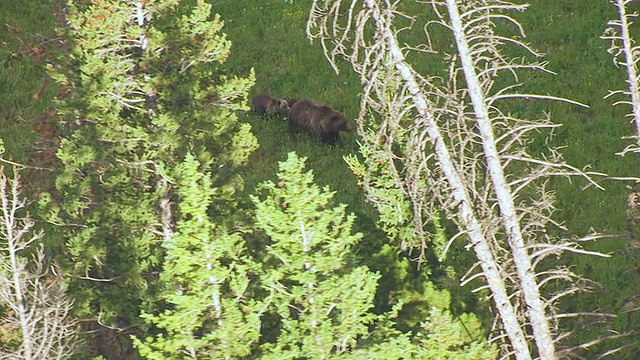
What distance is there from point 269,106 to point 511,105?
25.3 ft

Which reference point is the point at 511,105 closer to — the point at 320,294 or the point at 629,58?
the point at 629,58

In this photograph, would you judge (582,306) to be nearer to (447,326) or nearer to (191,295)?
(447,326)

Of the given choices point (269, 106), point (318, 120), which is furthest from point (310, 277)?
point (269, 106)

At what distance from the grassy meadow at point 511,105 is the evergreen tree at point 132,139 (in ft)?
20.9

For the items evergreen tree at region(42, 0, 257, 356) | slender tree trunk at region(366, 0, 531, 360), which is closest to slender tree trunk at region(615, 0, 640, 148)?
slender tree trunk at region(366, 0, 531, 360)

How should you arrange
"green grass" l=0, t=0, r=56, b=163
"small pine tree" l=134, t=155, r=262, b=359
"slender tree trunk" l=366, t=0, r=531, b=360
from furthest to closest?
"green grass" l=0, t=0, r=56, b=163, "small pine tree" l=134, t=155, r=262, b=359, "slender tree trunk" l=366, t=0, r=531, b=360

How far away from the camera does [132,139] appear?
15789 mm

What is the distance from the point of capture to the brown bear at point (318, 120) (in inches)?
1112

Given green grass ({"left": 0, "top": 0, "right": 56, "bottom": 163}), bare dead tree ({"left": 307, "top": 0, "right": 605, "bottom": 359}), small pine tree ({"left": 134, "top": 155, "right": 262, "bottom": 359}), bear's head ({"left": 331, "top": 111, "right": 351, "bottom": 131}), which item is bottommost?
green grass ({"left": 0, "top": 0, "right": 56, "bottom": 163})

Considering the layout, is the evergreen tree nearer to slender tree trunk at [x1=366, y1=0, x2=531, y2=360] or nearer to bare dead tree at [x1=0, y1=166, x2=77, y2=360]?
bare dead tree at [x1=0, y1=166, x2=77, y2=360]

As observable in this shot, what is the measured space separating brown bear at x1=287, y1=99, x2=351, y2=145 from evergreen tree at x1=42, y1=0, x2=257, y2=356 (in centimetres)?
1202

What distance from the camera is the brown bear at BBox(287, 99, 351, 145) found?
28.2m

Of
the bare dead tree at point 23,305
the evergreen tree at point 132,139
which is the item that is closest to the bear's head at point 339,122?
the evergreen tree at point 132,139

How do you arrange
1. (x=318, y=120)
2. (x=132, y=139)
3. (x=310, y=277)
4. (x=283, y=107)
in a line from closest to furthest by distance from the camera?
A: (x=310, y=277) → (x=132, y=139) → (x=318, y=120) → (x=283, y=107)
